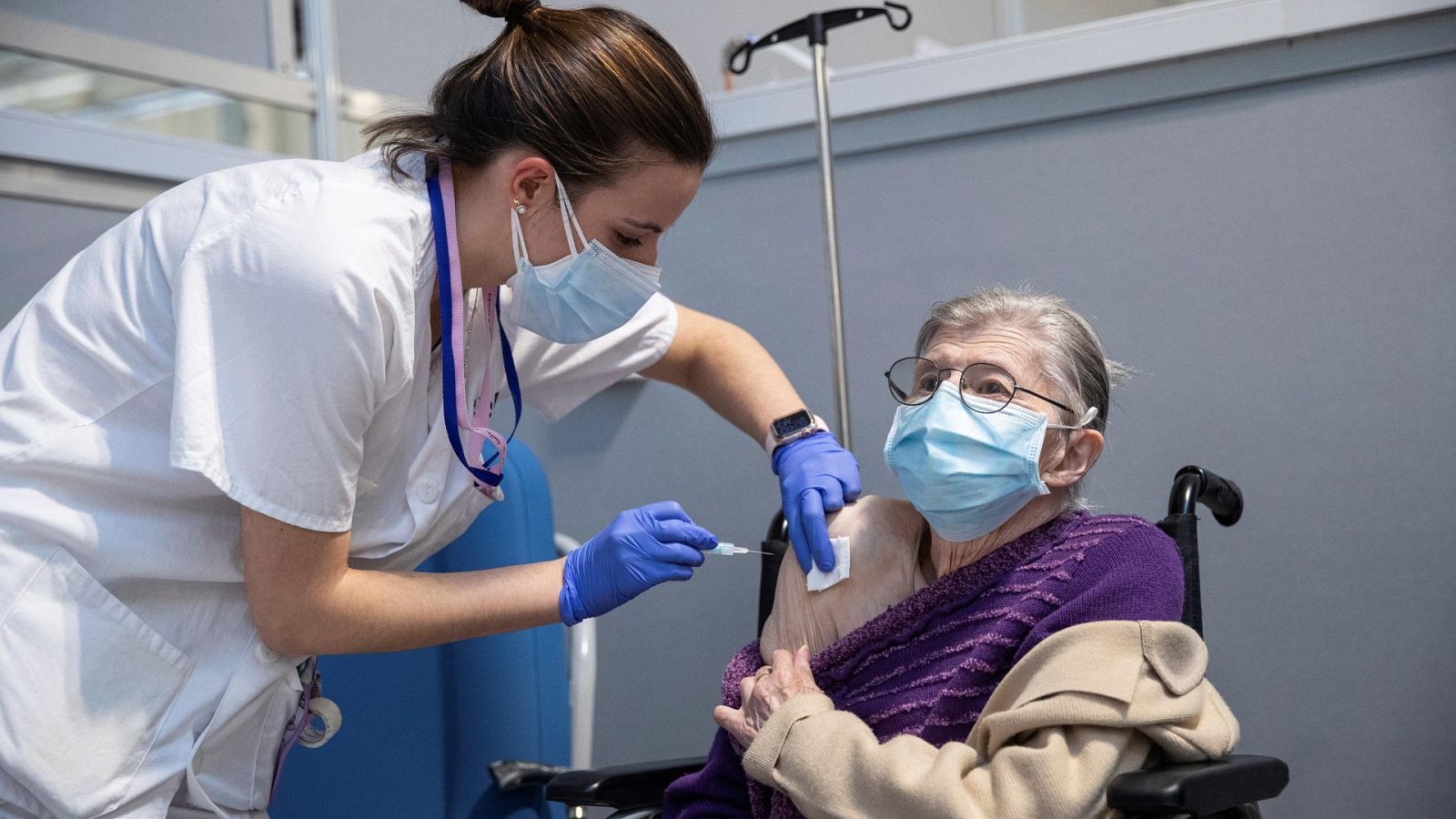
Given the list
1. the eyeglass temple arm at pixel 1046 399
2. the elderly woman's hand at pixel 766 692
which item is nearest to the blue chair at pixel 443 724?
the elderly woman's hand at pixel 766 692

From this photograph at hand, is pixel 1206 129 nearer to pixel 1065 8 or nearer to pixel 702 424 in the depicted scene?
pixel 1065 8

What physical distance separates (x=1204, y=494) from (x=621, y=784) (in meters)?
0.84

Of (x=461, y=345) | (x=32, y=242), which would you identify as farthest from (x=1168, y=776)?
(x=32, y=242)

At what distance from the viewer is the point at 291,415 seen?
115 centimetres

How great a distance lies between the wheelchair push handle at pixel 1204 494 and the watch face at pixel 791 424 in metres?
0.49

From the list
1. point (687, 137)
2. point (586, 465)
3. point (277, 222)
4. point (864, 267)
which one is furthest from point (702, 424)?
point (277, 222)

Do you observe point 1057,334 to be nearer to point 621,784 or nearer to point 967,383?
point 967,383

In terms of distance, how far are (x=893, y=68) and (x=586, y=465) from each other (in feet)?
3.73

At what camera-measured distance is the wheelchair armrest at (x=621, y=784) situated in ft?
4.93

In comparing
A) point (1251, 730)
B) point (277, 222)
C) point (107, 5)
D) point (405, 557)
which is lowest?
point (1251, 730)

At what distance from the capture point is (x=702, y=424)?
2.65 metres

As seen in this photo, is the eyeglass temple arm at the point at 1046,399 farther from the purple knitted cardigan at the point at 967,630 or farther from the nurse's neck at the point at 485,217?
the nurse's neck at the point at 485,217

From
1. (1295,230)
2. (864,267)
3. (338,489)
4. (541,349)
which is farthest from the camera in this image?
(864,267)

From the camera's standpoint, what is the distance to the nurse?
1.16 m
